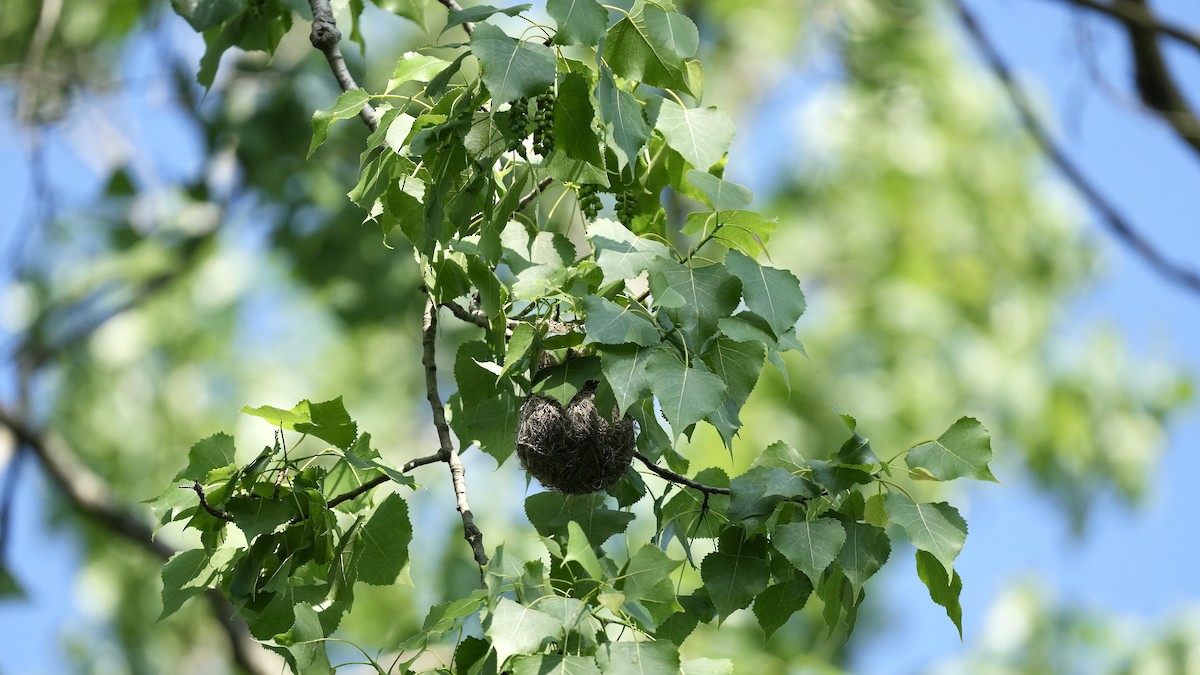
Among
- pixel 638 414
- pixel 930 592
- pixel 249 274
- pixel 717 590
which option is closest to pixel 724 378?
pixel 638 414

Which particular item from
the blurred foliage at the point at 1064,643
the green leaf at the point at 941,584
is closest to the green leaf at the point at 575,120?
the green leaf at the point at 941,584

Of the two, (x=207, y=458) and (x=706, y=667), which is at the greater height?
(x=207, y=458)

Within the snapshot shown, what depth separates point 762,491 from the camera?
5.46 ft

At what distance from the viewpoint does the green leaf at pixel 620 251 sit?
1561 millimetres

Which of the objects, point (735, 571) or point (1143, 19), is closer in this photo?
point (735, 571)

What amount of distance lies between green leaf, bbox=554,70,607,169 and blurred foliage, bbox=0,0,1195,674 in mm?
3027

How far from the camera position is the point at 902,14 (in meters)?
7.20

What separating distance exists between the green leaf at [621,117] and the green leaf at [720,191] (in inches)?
3.1

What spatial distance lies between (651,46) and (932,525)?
690 mm

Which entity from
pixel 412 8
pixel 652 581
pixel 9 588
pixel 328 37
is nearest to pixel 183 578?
pixel 652 581

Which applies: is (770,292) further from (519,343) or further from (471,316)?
(471,316)

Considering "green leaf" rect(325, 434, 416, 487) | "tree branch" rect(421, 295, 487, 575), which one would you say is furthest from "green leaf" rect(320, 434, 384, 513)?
"tree branch" rect(421, 295, 487, 575)

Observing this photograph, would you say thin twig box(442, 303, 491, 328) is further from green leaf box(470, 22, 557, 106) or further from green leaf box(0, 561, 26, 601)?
green leaf box(0, 561, 26, 601)

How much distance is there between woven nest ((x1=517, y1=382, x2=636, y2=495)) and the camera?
178cm
